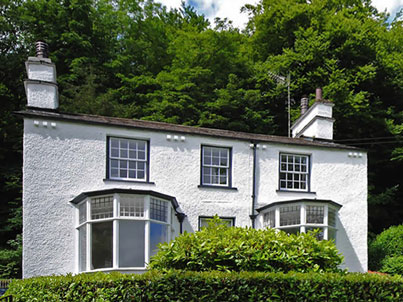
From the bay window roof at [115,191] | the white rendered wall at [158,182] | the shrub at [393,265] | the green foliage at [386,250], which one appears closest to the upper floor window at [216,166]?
the white rendered wall at [158,182]

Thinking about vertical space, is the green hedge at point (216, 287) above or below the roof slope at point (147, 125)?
below

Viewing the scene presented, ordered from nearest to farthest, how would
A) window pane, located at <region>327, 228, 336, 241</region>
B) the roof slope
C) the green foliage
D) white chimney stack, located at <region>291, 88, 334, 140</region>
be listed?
the roof slope, window pane, located at <region>327, 228, 336, 241</region>, the green foliage, white chimney stack, located at <region>291, 88, 334, 140</region>

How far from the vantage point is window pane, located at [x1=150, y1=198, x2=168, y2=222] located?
13617 millimetres

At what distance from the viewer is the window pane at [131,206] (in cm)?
1315

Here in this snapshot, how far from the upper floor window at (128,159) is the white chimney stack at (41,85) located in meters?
2.61

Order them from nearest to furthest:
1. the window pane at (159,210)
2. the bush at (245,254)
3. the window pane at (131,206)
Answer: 1. the bush at (245,254)
2. the window pane at (131,206)
3. the window pane at (159,210)

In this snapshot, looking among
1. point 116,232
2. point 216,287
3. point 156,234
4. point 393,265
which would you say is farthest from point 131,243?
point 393,265

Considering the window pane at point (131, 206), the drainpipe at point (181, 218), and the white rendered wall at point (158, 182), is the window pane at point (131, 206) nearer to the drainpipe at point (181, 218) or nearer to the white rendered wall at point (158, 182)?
the white rendered wall at point (158, 182)

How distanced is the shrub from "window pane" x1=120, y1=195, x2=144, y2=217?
38.4 feet

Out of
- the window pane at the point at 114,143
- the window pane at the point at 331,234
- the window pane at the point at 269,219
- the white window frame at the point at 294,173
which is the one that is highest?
the window pane at the point at 114,143

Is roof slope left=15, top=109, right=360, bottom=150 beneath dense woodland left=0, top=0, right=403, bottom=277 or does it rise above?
beneath

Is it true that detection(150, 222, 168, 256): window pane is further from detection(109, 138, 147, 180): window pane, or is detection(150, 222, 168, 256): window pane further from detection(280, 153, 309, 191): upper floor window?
detection(280, 153, 309, 191): upper floor window

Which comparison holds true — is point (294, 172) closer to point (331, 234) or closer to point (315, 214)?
point (315, 214)

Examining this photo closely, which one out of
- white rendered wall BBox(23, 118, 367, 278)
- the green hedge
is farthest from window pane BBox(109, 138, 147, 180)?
the green hedge
